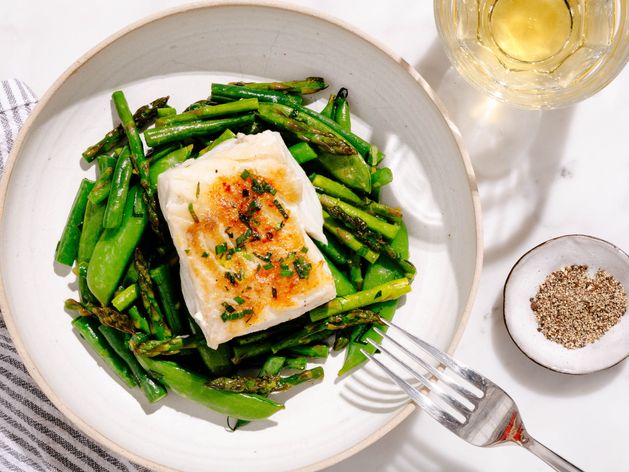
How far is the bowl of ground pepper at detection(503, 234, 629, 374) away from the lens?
13.2 ft

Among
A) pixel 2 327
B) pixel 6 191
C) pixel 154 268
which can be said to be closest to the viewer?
pixel 6 191

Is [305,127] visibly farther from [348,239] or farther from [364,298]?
[364,298]

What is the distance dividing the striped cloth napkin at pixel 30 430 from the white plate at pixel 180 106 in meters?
0.56

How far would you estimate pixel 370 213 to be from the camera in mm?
3625

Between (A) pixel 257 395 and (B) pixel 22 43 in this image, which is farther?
(B) pixel 22 43

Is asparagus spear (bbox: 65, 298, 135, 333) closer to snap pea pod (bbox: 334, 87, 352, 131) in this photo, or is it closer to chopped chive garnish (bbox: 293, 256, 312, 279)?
chopped chive garnish (bbox: 293, 256, 312, 279)

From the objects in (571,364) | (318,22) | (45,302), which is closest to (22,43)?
(45,302)

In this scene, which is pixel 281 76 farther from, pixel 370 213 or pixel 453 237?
pixel 453 237

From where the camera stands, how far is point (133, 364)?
11.6ft

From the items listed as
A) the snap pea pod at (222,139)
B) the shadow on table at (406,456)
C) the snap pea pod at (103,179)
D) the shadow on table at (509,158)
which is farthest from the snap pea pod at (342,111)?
the shadow on table at (406,456)

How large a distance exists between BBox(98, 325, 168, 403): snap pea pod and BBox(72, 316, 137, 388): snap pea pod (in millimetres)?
38

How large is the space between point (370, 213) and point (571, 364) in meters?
1.54

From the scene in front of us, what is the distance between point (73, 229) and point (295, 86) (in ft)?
4.45

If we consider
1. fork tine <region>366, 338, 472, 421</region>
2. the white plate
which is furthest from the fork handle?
the white plate
